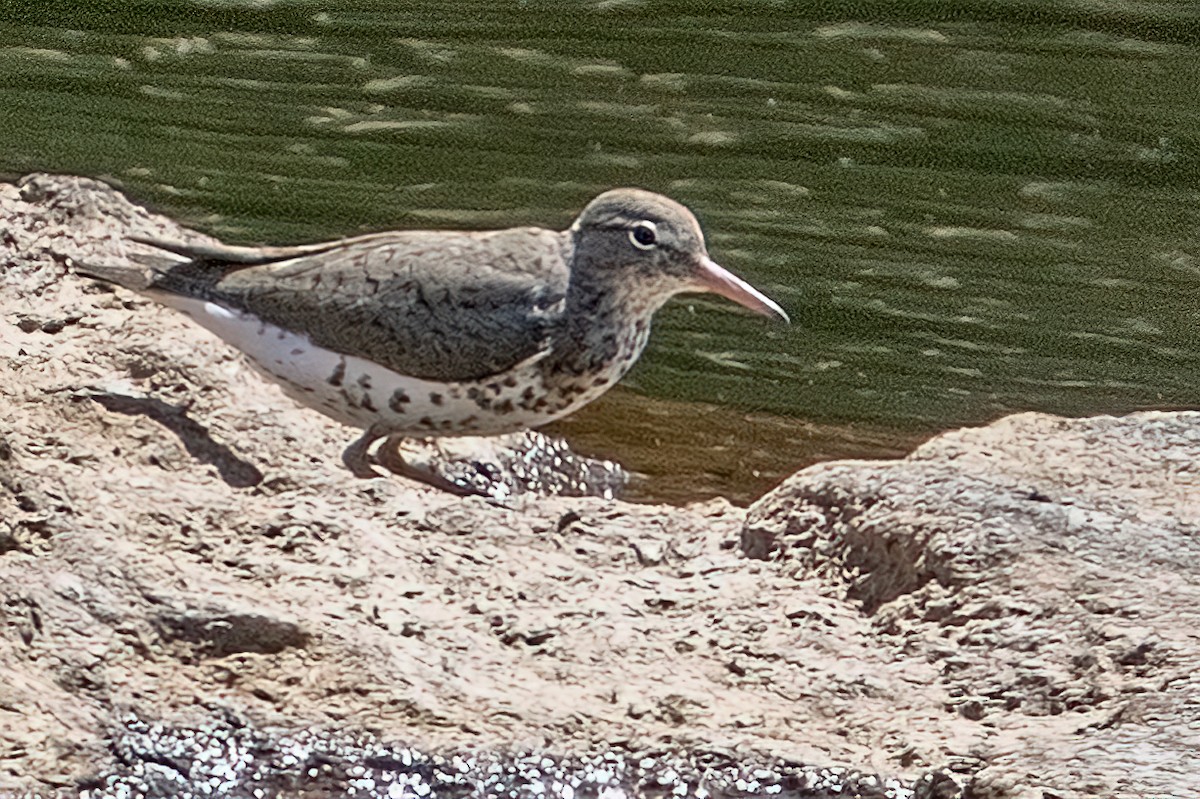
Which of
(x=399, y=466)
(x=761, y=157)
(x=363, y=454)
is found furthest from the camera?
(x=761, y=157)

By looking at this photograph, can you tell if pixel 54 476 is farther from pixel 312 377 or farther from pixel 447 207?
pixel 447 207

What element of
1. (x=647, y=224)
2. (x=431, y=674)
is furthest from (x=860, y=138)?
(x=431, y=674)

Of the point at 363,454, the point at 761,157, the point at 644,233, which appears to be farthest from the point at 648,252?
the point at 761,157

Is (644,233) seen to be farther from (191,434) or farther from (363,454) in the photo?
(191,434)

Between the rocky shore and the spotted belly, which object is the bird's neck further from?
the rocky shore

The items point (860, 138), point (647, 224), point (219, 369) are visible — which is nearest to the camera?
point (647, 224)

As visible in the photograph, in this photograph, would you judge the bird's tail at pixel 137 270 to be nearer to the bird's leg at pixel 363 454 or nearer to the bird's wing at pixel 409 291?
the bird's wing at pixel 409 291
